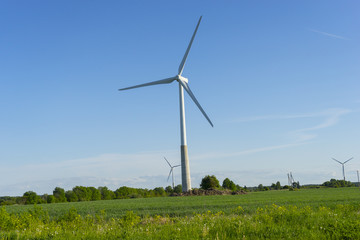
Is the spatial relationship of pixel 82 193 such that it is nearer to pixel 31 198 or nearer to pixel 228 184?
pixel 31 198

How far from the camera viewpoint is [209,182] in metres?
102

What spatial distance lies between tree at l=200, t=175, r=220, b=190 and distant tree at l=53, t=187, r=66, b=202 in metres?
47.4

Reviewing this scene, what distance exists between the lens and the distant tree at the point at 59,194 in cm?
11296

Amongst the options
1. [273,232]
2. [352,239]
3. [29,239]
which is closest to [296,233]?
[273,232]

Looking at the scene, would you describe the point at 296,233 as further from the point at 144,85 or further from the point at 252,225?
the point at 144,85

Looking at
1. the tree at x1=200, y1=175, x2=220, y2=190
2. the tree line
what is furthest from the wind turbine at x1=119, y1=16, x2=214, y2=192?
the tree at x1=200, y1=175, x2=220, y2=190

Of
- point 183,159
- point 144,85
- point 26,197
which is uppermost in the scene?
point 144,85

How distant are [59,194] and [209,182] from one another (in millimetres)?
52125

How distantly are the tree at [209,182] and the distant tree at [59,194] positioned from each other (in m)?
47.4

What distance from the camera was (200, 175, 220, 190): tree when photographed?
102m

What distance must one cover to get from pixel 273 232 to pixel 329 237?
1.82m

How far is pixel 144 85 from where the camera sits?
77.7 metres

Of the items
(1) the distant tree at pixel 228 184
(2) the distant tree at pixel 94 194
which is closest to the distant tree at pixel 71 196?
(2) the distant tree at pixel 94 194

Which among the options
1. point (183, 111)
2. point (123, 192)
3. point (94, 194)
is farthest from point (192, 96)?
point (123, 192)
